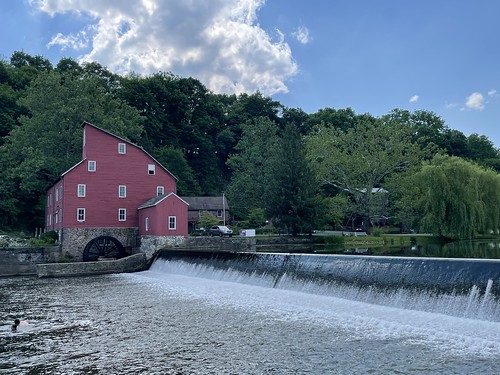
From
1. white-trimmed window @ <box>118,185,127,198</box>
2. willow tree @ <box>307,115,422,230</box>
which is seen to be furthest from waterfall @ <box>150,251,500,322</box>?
willow tree @ <box>307,115,422,230</box>

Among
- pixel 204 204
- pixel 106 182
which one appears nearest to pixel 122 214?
pixel 106 182

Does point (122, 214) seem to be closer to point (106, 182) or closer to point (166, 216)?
point (106, 182)

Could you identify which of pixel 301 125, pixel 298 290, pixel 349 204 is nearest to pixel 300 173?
pixel 349 204

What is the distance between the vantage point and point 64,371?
378 inches

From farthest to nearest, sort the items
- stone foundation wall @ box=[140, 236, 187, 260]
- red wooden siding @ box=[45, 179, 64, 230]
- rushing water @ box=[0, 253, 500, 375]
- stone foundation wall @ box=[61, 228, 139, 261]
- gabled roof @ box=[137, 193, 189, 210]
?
red wooden siding @ box=[45, 179, 64, 230] → stone foundation wall @ box=[61, 228, 139, 261] → gabled roof @ box=[137, 193, 189, 210] → stone foundation wall @ box=[140, 236, 187, 260] → rushing water @ box=[0, 253, 500, 375]

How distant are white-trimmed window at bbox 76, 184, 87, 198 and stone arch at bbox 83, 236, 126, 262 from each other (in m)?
3.85

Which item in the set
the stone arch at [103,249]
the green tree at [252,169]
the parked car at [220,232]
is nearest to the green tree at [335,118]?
the green tree at [252,169]

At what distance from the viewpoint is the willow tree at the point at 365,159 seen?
168 feet

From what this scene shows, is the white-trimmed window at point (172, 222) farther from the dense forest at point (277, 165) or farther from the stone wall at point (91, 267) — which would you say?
the dense forest at point (277, 165)

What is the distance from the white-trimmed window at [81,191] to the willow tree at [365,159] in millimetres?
25947

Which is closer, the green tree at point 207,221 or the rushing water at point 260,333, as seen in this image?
the rushing water at point 260,333

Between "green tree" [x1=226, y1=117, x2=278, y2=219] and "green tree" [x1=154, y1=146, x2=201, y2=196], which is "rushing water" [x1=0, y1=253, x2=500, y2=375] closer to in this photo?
"green tree" [x1=226, y1=117, x2=278, y2=219]

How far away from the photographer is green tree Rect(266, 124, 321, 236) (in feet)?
152

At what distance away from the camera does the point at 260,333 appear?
12.4 metres
